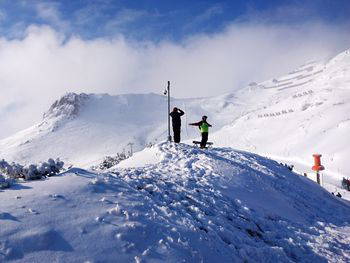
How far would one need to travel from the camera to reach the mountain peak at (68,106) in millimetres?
134750

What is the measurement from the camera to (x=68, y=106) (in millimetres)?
136750

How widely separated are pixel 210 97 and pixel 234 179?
15084cm

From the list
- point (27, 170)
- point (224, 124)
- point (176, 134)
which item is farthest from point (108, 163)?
point (224, 124)

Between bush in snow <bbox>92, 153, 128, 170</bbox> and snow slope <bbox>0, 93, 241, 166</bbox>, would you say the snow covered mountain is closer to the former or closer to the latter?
snow slope <bbox>0, 93, 241, 166</bbox>

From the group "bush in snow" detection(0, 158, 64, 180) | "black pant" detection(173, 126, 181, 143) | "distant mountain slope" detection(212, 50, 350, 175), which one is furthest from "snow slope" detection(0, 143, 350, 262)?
"distant mountain slope" detection(212, 50, 350, 175)

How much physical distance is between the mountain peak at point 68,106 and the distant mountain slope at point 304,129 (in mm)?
55648

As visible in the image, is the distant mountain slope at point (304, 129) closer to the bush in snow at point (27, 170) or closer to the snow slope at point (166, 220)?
the snow slope at point (166, 220)

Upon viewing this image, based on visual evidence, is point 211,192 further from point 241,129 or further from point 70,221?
point 241,129

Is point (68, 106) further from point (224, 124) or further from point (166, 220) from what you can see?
point (166, 220)

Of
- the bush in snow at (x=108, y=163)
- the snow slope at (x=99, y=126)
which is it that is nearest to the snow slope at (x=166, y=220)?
the bush in snow at (x=108, y=163)

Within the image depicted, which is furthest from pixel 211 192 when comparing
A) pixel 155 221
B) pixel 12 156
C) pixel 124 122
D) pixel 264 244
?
pixel 124 122

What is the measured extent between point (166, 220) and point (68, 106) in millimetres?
132470

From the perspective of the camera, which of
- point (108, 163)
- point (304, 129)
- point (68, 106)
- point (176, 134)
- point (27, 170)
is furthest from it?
point (68, 106)

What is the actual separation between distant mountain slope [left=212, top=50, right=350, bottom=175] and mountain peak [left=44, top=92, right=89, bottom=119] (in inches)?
2191
